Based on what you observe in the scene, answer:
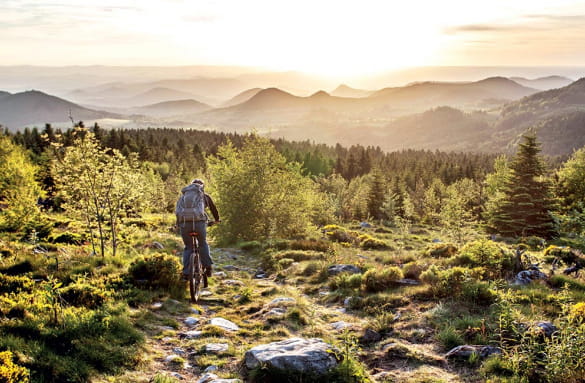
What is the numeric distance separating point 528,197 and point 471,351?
1592 inches

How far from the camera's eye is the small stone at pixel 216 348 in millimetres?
7578

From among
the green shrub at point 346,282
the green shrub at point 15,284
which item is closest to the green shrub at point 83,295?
the green shrub at point 15,284

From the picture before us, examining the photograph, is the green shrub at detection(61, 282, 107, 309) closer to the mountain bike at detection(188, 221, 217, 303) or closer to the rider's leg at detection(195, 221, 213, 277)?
the mountain bike at detection(188, 221, 217, 303)

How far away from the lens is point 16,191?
2691 centimetres

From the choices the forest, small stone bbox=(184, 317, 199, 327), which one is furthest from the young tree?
small stone bbox=(184, 317, 199, 327)

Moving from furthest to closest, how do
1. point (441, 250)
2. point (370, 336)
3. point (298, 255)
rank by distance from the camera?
point (441, 250) < point (298, 255) < point (370, 336)

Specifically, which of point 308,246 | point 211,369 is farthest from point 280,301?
point 308,246

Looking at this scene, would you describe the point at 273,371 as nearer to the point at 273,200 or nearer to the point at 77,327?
the point at 77,327

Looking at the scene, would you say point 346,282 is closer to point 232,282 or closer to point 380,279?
point 380,279

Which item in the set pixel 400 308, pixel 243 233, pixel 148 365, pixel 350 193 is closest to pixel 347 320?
pixel 400 308

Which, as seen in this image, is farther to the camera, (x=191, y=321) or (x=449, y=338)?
(x=191, y=321)

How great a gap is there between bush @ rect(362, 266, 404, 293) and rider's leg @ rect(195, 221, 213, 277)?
503 cm

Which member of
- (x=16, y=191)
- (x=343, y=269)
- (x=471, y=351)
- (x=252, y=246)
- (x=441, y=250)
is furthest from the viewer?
(x=16, y=191)

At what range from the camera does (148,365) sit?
665 cm
